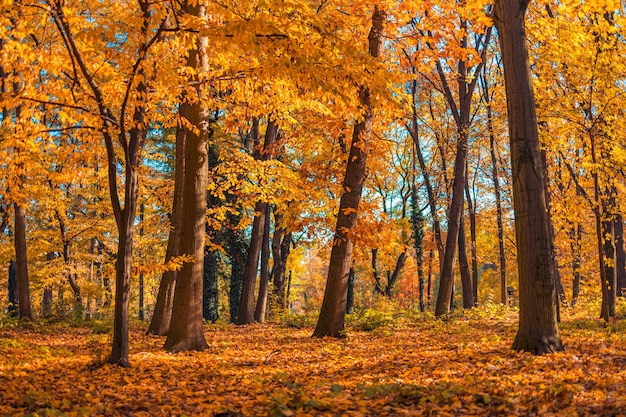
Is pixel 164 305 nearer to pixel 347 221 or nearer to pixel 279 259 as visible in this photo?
pixel 347 221

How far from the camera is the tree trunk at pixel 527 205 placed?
22.7 ft

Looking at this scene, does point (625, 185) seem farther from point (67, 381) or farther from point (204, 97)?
point (67, 381)

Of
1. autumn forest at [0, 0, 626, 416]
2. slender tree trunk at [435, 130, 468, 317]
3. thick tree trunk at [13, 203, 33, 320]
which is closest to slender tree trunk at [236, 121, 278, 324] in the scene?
autumn forest at [0, 0, 626, 416]

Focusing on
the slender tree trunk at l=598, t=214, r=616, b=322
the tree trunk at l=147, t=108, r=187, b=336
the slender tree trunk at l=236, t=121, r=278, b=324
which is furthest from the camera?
the slender tree trunk at l=236, t=121, r=278, b=324

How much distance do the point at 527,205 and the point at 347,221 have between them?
4.31 meters

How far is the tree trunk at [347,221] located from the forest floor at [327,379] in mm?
600

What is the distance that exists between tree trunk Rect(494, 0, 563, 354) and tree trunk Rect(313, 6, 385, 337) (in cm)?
369

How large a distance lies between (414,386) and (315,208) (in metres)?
9.37

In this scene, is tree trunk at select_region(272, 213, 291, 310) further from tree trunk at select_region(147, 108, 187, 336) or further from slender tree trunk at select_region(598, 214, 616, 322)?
slender tree trunk at select_region(598, 214, 616, 322)

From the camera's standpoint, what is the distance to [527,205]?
6996mm

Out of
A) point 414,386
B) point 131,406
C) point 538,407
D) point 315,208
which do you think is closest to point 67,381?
point 131,406

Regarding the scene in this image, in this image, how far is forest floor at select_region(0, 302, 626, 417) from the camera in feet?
15.2

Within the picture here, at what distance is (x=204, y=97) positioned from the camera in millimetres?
8219

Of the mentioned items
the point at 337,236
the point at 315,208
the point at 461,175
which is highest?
the point at 461,175
